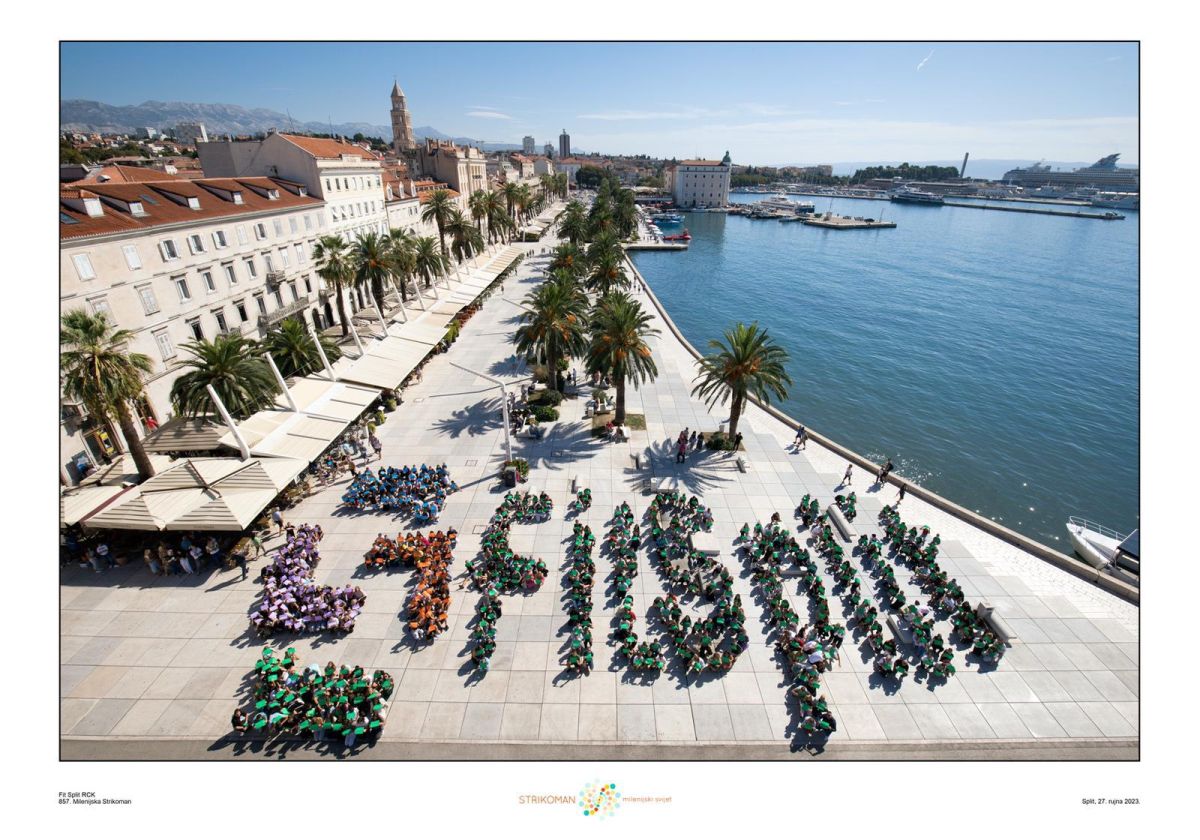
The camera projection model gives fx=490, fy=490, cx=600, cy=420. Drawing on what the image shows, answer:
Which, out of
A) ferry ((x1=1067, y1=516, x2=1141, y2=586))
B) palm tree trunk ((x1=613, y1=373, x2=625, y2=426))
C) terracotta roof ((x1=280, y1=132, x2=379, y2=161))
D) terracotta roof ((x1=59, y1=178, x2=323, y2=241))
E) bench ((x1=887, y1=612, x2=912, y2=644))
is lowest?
ferry ((x1=1067, y1=516, x2=1141, y2=586))

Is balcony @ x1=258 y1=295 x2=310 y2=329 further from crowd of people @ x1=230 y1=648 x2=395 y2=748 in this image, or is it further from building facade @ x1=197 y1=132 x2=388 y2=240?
crowd of people @ x1=230 y1=648 x2=395 y2=748

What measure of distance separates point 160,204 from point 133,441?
783 inches

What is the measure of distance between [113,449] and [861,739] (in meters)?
37.4

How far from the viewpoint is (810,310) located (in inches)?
3007

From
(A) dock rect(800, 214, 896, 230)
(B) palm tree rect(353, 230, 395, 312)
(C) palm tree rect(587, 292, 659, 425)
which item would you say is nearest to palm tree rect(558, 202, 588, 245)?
(B) palm tree rect(353, 230, 395, 312)

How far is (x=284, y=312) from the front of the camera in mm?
40781

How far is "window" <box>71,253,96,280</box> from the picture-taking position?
81.9ft

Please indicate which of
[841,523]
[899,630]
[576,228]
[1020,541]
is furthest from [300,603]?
[576,228]

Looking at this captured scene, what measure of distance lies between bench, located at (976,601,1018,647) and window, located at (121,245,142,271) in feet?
146

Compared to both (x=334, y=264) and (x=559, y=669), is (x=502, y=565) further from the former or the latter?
(x=334, y=264)

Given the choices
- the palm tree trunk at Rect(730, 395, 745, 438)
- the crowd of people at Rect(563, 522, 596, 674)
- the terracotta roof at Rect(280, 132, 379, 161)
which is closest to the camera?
the crowd of people at Rect(563, 522, 596, 674)

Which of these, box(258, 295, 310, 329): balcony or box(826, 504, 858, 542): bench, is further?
box(258, 295, 310, 329): balcony

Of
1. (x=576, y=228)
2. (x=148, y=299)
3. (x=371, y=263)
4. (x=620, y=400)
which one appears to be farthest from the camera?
(x=576, y=228)

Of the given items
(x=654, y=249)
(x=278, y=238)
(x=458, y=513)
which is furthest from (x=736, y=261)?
(x=458, y=513)
